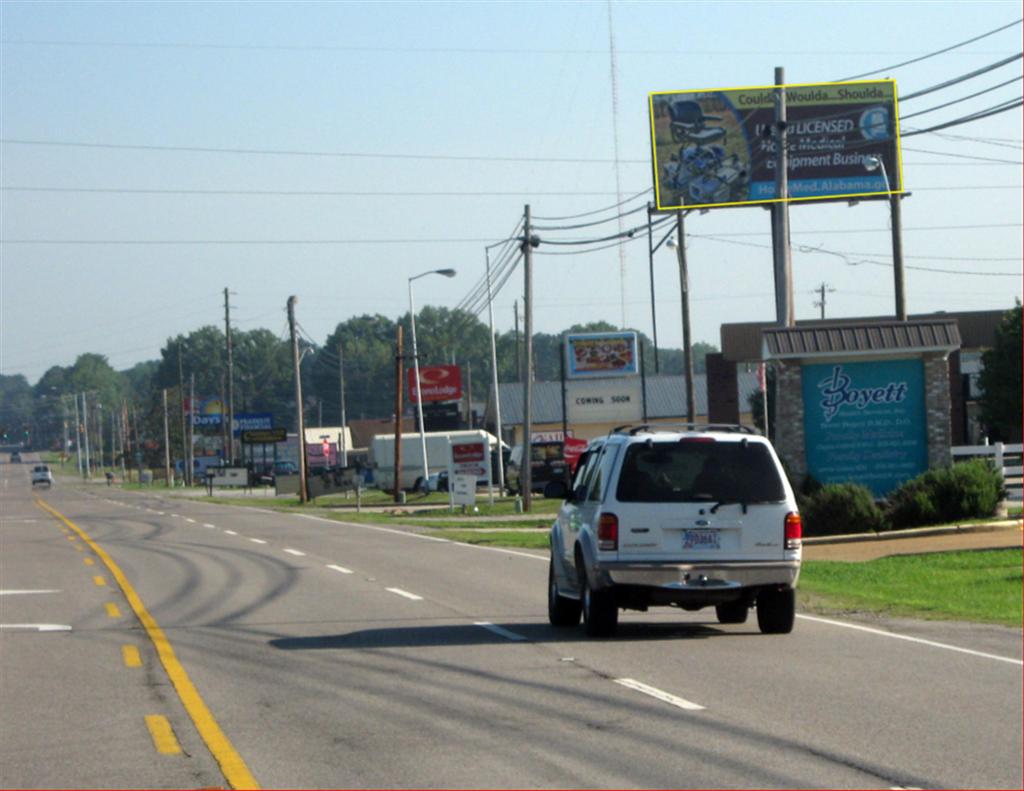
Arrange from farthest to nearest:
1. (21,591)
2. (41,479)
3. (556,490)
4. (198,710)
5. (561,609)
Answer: (41,479)
(21,591)
(556,490)
(561,609)
(198,710)

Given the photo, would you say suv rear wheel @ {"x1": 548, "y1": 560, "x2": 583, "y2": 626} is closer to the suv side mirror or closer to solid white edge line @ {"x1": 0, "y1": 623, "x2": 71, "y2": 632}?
the suv side mirror

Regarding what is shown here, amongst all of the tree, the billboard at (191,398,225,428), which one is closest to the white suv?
the tree

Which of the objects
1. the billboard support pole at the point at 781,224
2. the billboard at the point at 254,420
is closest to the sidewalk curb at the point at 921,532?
the billboard support pole at the point at 781,224

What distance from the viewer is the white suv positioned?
45.6ft

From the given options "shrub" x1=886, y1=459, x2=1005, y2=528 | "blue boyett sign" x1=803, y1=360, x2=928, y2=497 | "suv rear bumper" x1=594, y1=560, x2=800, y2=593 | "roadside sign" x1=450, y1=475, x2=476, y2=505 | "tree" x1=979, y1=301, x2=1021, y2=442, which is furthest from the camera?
"tree" x1=979, y1=301, x2=1021, y2=442

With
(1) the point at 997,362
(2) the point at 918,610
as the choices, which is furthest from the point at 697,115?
(2) the point at 918,610

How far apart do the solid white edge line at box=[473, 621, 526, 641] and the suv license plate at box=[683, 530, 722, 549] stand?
1.92 m

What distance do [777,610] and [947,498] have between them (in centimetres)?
1472

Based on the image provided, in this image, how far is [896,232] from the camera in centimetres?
4784

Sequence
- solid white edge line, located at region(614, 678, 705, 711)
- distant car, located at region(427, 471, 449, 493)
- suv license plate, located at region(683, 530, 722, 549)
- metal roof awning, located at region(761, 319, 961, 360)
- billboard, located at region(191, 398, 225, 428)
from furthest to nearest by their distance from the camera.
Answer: billboard, located at region(191, 398, 225, 428), distant car, located at region(427, 471, 449, 493), metal roof awning, located at region(761, 319, 961, 360), suv license plate, located at region(683, 530, 722, 549), solid white edge line, located at region(614, 678, 705, 711)

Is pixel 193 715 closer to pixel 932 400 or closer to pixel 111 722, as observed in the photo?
pixel 111 722

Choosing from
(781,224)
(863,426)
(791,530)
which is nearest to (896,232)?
(781,224)

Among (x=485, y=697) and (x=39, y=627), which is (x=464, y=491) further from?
(x=485, y=697)

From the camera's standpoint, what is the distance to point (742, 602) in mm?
14531
